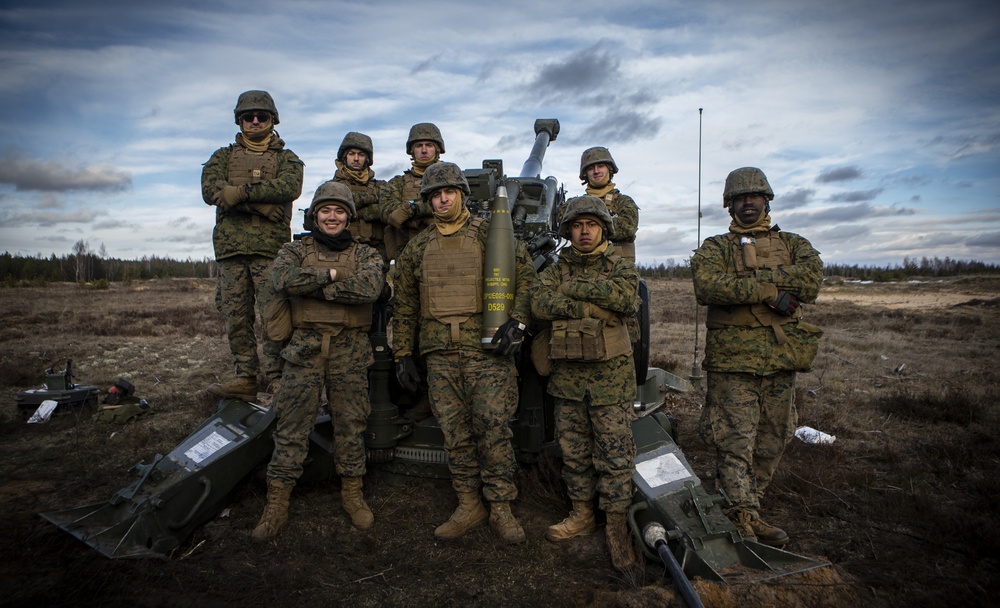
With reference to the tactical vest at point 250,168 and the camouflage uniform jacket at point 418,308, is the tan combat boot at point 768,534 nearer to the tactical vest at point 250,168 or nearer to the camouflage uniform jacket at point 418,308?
the camouflage uniform jacket at point 418,308

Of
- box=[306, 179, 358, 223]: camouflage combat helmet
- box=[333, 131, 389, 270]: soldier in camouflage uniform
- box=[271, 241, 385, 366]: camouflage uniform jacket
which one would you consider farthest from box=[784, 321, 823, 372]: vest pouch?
box=[333, 131, 389, 270]: soldier in camouflage uniform

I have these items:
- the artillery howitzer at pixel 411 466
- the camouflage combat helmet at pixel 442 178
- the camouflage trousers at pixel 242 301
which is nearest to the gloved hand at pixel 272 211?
the camouflage trousers at pixel 242 301

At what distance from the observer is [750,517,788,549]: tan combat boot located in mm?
4234

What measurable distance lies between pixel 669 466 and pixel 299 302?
124 inches

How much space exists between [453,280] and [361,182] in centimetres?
199

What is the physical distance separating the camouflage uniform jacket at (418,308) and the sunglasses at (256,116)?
2211 millimetres

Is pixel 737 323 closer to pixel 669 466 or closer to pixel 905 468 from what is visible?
pixel 669 466

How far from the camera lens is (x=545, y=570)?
4.10m

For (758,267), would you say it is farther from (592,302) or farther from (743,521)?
(743,521)

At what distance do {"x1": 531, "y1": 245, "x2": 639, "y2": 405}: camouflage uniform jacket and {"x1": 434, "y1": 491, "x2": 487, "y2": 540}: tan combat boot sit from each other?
113 cm

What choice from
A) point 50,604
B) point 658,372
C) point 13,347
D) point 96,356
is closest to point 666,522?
point 658,372

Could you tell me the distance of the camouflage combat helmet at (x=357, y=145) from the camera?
6066mm

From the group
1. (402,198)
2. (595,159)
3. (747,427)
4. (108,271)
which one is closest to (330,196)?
(402,198)

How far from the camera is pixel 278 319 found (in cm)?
468
